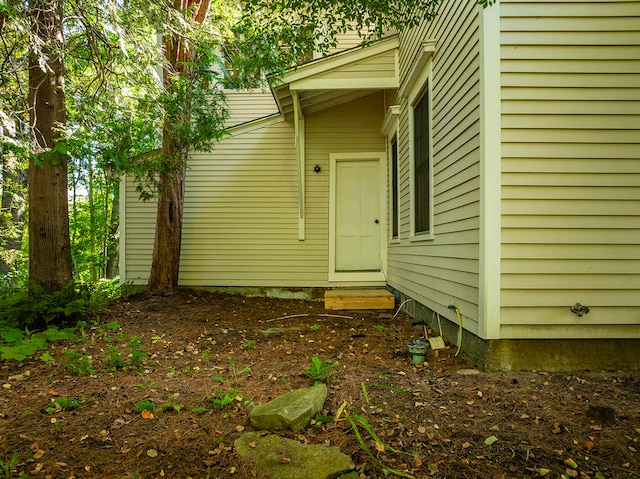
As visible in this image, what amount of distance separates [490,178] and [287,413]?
2.14 m

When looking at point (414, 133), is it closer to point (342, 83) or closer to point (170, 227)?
point (342, 83)

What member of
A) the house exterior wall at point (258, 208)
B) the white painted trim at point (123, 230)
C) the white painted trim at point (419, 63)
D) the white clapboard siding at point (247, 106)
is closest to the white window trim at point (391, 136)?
the house exterior wall at point (258, 208)

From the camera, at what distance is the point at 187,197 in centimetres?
743

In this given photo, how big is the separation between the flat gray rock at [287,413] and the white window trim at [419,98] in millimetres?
2476

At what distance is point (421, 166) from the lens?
4957 millimetres

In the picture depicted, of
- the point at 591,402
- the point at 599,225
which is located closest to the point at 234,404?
the point at 591,402

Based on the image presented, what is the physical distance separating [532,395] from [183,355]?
300 centimetres

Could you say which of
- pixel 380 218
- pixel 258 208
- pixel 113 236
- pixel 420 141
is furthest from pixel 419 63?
pixel 113 236

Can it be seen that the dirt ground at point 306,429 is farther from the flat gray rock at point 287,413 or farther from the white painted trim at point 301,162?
the white painted trim at point 301,162

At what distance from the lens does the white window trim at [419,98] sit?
4.36 metres

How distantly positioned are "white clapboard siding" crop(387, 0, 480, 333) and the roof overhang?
3.40 feet

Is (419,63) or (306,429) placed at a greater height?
(419,63)

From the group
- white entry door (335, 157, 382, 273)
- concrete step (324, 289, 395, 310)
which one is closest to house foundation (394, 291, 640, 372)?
concrete step (324, 289, 395, 310)

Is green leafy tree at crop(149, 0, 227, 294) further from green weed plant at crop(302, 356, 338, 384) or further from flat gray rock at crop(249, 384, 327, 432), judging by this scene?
flat gray rock at crop(249, 384, 327, 432)
